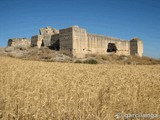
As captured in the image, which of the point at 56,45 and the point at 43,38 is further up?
the point at 43,38

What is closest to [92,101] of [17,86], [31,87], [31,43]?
[31,87]

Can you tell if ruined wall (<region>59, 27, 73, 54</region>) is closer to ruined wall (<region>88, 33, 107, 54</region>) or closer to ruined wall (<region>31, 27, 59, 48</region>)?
ruined wall (<region>31, 27, 59, 48</region>)

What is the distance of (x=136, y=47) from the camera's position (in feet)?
123

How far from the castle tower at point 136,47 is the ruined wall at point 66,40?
1850 centimetres

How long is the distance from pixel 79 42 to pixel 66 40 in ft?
6.02

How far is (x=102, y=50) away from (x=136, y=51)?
1037 centimetres

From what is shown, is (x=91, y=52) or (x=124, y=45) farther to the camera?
(x=124, y=45)

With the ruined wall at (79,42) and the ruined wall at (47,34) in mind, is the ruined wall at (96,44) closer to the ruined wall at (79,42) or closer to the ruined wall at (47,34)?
the ruined wall at (79,42)

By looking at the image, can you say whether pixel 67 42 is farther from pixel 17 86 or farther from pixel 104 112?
pixel 104 112

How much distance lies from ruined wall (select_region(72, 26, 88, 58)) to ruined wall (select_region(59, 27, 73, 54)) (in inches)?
21.5

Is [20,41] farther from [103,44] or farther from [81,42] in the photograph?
[103,44]

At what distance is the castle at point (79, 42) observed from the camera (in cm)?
2436

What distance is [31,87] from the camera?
178 inches

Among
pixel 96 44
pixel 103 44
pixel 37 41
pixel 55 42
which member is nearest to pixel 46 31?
pixel 37 41
